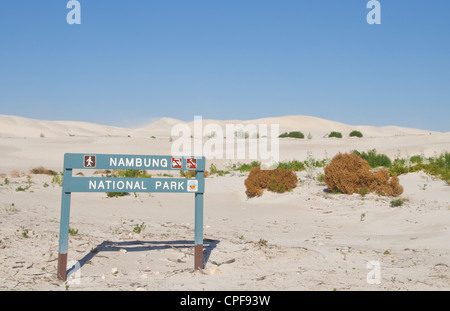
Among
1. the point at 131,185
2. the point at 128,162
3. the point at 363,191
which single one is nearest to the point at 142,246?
the point at 131,185

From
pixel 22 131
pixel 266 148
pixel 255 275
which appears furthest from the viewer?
pixel 22 131

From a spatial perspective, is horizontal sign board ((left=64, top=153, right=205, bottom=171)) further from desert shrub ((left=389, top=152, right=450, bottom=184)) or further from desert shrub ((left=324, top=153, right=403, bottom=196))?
desert shrub ((left=389, top=152, right=450, bottom=184))

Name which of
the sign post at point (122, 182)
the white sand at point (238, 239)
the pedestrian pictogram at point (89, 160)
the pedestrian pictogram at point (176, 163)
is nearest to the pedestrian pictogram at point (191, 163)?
the sign post at point (122, 182)

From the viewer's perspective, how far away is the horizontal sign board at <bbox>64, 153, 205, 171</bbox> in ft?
19.0

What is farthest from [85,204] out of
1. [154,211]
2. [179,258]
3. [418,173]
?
[418,173]

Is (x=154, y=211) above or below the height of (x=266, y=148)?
below

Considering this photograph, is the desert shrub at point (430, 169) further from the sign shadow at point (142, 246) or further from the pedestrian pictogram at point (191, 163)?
the pedestrian pictogram at point (191, 163)

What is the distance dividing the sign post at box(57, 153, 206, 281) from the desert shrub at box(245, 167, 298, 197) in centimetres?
763

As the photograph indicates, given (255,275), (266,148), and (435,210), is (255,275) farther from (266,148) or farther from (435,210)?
(266,148)

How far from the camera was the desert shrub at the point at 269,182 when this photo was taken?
45.5 feet

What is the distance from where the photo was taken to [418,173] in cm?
1489

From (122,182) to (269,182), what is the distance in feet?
28.2

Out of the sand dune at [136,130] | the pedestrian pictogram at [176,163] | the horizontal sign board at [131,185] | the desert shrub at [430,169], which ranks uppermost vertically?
the sand dune at [136,130]
